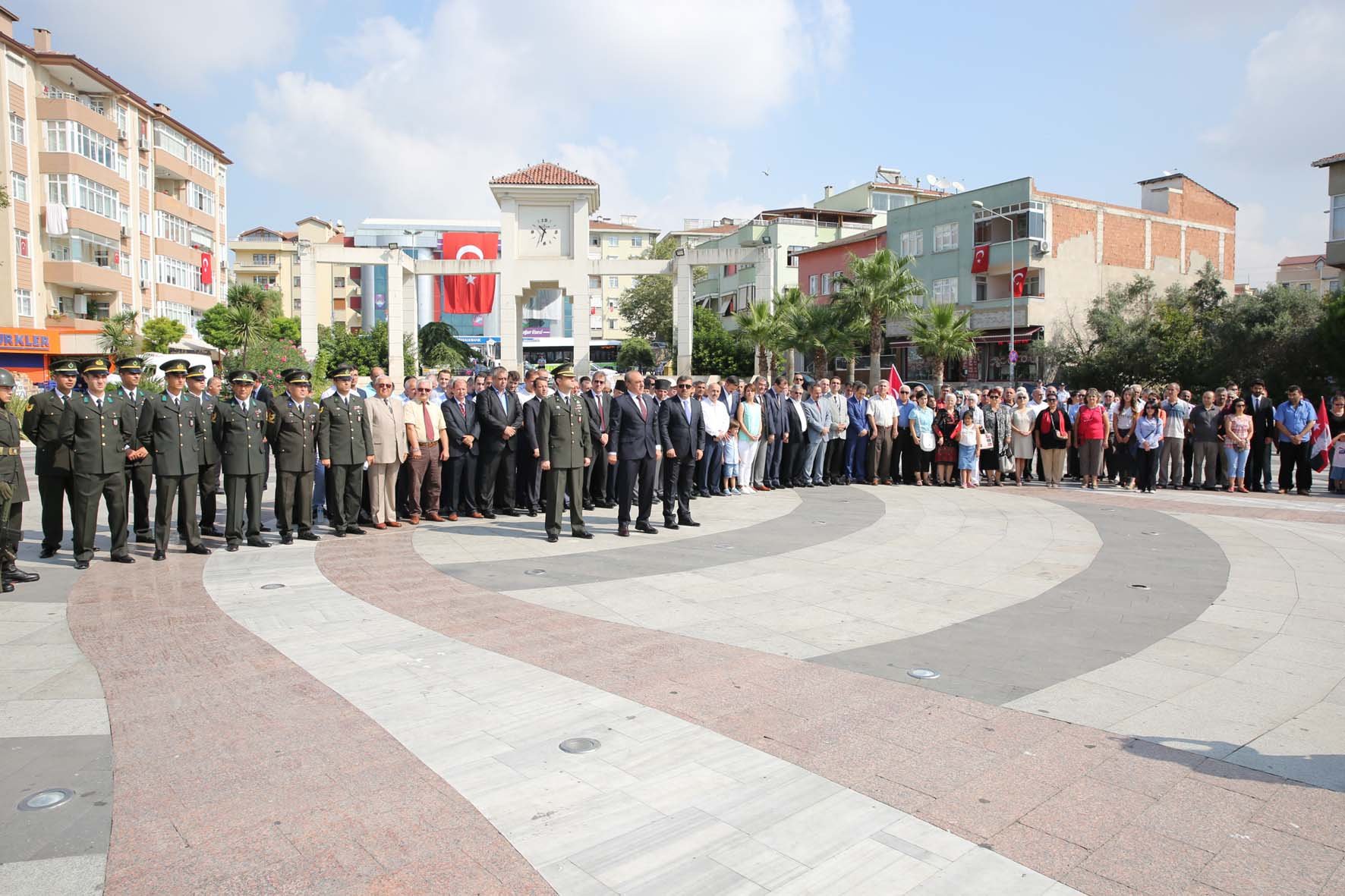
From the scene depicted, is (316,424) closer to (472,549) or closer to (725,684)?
(472,549)

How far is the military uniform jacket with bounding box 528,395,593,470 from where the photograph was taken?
1045 centimetres

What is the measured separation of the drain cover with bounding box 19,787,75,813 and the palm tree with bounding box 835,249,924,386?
3995 cm

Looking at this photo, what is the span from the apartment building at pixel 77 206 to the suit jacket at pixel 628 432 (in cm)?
3778

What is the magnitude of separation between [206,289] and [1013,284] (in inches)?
1959

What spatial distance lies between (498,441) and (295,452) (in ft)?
8.99

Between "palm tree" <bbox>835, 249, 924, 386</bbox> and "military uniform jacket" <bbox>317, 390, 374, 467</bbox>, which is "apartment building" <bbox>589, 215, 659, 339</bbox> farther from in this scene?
"military uniform jacket" <bbox>317, 390, 374, 467</bbox>

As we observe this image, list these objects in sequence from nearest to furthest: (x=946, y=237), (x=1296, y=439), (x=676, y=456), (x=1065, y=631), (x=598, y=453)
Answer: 1. (x=1065, y=631)
2. (x=676, y=456)
3. (x=598, y=453)
4. (x=1296, y=439)
5. (x=946, y=237)

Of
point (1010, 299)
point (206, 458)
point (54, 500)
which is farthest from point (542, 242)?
point (54, 500)

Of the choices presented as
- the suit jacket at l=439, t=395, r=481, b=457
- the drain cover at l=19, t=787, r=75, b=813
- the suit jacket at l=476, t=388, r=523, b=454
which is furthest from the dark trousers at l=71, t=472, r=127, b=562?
the drain cover at l=19, t=787, r=75, b=813

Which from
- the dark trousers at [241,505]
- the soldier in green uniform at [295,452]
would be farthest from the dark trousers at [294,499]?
the dark trousers at [241,505]

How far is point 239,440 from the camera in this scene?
9875 mm

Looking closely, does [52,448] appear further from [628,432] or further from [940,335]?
[940,335]

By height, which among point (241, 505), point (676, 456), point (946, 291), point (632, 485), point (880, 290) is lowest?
point (241, 505)

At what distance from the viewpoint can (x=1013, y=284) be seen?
43.1 meters
